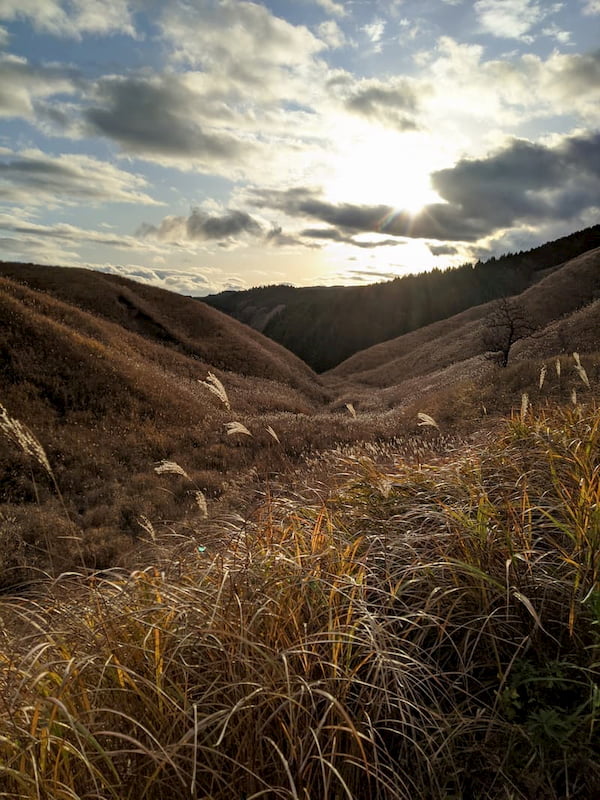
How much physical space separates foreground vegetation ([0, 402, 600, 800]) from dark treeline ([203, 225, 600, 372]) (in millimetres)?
135086

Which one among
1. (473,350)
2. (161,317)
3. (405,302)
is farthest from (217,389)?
(405,302)

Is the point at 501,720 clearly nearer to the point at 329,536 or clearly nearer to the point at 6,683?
the point at 329,536

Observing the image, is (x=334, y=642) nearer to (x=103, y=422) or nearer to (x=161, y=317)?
(x=103, y=422)

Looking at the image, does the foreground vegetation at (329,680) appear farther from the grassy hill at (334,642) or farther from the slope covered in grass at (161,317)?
the slope covered in grass at (161,317)

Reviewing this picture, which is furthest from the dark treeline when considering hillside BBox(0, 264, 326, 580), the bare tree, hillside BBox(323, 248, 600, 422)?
hillside BBox(0, 264, 326, 580)

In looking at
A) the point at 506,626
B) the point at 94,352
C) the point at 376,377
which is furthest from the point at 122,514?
the point at 376,377

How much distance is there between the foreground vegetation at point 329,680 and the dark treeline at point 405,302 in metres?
135

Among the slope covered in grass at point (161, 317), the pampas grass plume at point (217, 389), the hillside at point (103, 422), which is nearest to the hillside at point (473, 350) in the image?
the slope covered in grass at point (161, 317)

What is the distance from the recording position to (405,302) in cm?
17075

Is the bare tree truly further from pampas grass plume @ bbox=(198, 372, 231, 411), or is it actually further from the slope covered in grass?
pampas grass plume @ bbox=(198, 372, 231, 411)

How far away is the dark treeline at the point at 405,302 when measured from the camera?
142 m

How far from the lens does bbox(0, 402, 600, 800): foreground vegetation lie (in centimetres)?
235

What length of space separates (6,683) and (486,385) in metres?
19.6

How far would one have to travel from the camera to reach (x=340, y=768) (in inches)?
97.0
